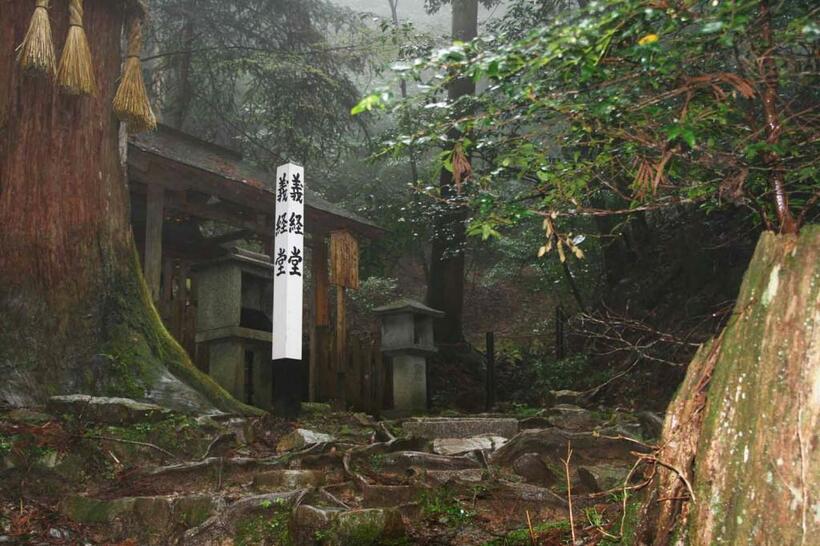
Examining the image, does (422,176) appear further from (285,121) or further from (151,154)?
(151,154)

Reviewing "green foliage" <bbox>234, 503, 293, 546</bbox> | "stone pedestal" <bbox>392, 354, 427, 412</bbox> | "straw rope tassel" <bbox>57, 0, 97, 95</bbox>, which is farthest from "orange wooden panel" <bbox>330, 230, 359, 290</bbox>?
"green foliage" <bbox>234, 503, 293, 546</bbox>

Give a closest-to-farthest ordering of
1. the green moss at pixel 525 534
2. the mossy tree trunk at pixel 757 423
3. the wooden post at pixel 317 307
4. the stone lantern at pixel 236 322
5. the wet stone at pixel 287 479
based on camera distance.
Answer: the mossy tree trunk at pixel 757 423 < the green moss at pixel 525 534 < the wet stone at pixel 287 479 < the stone lantern at pixel 236 322 < the wooden post at pixel 317 307

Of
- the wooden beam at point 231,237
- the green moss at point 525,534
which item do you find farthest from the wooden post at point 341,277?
the green moss at point 525,534

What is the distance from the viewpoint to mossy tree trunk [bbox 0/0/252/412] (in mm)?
7273

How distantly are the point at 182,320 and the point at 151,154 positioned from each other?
234 centimetres

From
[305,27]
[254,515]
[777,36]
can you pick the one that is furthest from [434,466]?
[305,27]

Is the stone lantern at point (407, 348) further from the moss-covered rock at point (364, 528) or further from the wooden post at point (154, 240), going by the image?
the moss-covered rock at point (364, 528)

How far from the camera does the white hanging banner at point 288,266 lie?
7.99m

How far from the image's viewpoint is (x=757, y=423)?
2.95m

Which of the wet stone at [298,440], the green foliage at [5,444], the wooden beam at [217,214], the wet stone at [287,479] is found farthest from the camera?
the wooden beam at [217,214]

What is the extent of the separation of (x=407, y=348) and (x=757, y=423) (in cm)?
956

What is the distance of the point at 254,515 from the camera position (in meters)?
5.30

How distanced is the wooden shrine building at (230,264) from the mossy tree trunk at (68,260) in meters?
1.76

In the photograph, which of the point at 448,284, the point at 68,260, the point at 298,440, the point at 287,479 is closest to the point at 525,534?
the point at 287,479
